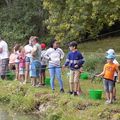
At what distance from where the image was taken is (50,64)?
1566 cm

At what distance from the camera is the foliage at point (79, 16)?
28.0 meters

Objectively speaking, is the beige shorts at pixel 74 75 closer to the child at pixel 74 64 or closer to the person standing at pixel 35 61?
the child at pixel 74 64

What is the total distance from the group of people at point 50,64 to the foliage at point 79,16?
979 cm

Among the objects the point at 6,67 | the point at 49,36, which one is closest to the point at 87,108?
the point at 6,67

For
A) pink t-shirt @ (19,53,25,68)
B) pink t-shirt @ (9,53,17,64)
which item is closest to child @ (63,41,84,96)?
pink t-shirt @ (19,53,25,68)

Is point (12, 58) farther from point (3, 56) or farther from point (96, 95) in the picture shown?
point (96, 95)

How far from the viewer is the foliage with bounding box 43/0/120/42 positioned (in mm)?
28031

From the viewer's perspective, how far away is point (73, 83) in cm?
1481

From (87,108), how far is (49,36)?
994 inches

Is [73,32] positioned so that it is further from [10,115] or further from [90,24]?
[10,115]

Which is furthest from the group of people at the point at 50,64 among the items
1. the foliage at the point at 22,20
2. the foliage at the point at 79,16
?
the foliage at the point at 22,20

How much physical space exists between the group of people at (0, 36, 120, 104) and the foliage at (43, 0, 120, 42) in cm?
979

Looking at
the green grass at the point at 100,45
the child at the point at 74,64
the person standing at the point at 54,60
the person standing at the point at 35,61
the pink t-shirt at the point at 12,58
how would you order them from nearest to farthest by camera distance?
1. the child at the point at 74,64
2. the person standing at the point at 54,60
3. the person standing at the point at 35,61
4. the pink t-shirt at the point at 12,58
5. the green grass at the point at 100,45

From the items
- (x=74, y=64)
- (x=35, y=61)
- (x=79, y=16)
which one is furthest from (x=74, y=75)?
(x=79, y=16)
